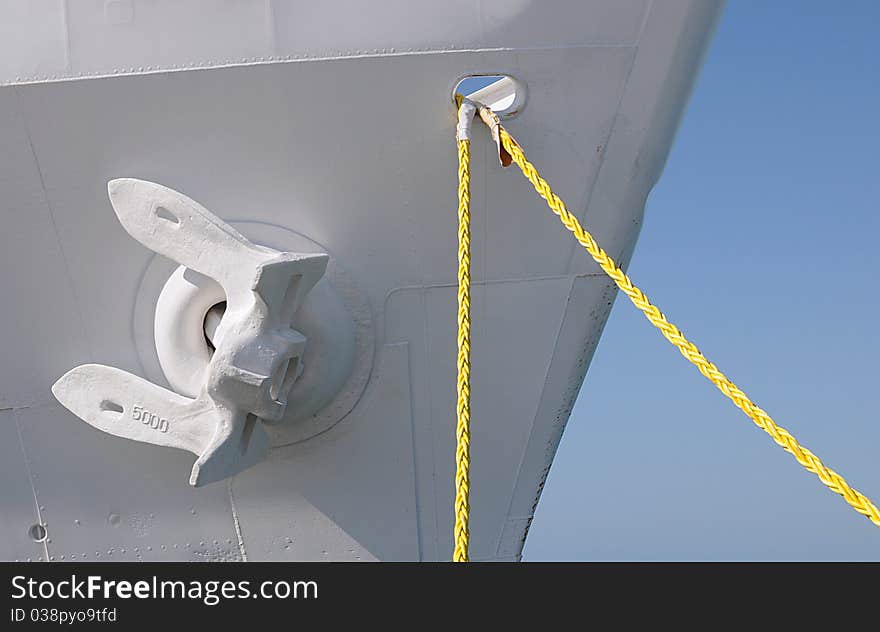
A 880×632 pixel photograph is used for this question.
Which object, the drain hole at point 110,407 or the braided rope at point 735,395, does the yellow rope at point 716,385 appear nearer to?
the braided rope at point 735,395

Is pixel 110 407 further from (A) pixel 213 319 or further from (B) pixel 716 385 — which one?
(B) pixel 716 385

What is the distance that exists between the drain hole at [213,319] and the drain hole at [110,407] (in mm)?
422

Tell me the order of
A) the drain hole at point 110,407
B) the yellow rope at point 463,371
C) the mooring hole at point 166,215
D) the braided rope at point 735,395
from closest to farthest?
the braided rope at point 735,395
the yellow rope at point 463,371
the mooring hole at point 166,215
the drain hole at point 110,407

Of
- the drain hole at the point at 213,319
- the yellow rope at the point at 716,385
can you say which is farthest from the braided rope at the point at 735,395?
the drain hole at the point at 213,319

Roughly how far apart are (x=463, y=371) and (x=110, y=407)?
1503 millimetres

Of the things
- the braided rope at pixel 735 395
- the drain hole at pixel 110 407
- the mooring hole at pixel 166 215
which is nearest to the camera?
the braided rope at pixel 735 395

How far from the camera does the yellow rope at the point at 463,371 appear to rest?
11.8ft

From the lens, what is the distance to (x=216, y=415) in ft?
14.1

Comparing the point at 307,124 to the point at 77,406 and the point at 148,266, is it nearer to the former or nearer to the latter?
the point at 148,266

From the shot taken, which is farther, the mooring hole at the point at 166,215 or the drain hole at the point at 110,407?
the drain hole at the point at 110,407

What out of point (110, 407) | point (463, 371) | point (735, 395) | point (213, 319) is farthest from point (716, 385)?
point (110, 407)

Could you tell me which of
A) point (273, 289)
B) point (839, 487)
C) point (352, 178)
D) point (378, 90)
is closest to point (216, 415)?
point (273, 289)

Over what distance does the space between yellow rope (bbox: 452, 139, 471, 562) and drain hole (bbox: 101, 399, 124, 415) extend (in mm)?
1336
